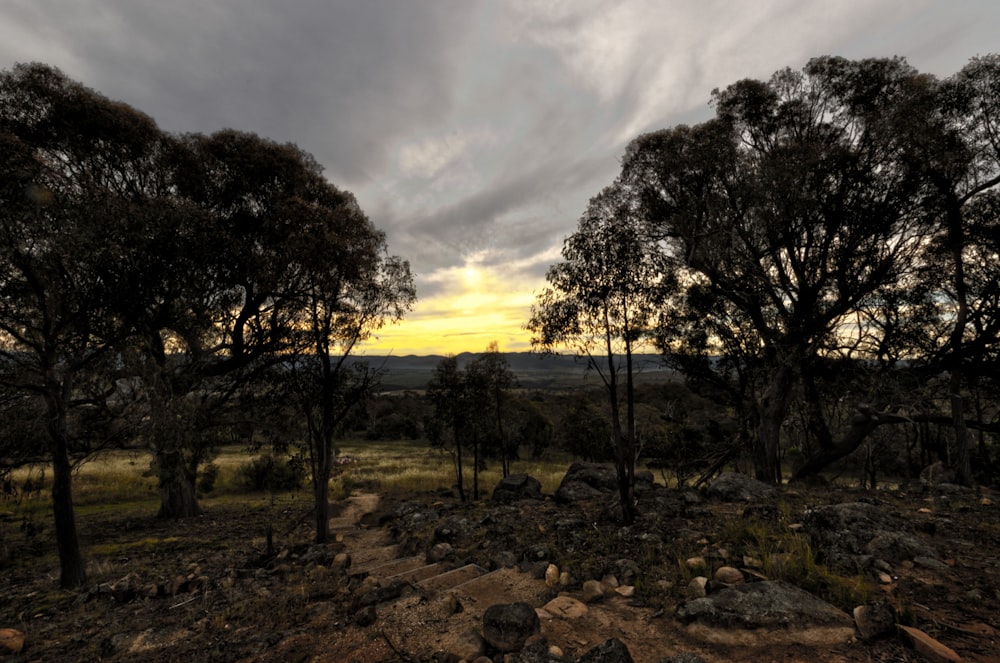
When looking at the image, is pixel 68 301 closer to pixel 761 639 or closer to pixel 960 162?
pixel 761 639

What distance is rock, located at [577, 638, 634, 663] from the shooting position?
5.98m

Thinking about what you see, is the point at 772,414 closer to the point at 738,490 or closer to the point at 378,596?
the point at 738,490

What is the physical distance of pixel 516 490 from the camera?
25797 millimetres

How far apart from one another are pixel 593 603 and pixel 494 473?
1395 inches

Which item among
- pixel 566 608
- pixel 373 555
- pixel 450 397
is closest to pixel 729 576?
pixel 566 608

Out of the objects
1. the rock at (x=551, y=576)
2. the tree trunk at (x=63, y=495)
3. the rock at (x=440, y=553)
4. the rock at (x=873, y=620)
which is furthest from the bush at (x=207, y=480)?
the rock at (x=873, y=620)

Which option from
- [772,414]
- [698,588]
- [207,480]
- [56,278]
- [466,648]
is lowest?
[207,480]

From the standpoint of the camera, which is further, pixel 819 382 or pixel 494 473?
pixel 494 473

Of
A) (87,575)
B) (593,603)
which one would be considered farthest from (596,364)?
(87,575)

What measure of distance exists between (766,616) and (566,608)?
3.51 metres

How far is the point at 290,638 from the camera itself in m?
8.14

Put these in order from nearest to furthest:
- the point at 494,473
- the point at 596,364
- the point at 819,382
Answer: the point at 596,364 → the point at 819,382 → the point at 494,473

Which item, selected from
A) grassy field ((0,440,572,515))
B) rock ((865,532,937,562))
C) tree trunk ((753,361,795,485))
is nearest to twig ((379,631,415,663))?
rock ((865,532,937,562))

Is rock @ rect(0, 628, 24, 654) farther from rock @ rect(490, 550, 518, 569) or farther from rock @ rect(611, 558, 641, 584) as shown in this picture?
rock @ rect(611, 558, 641, 584)
